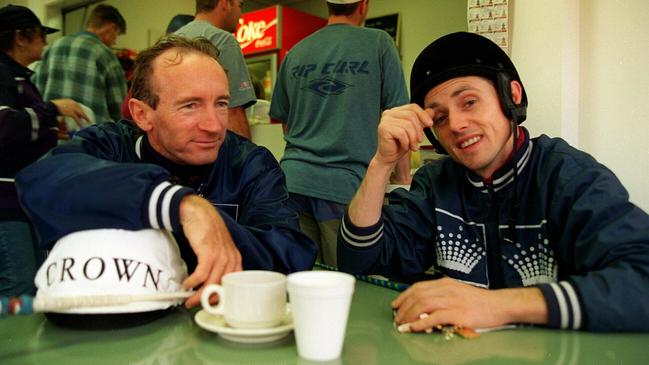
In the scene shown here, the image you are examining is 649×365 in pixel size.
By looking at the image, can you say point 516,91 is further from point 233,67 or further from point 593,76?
point 233,67

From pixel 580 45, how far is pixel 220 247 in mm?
1406

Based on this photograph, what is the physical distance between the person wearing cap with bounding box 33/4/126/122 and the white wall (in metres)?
2.55

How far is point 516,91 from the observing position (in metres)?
1.33

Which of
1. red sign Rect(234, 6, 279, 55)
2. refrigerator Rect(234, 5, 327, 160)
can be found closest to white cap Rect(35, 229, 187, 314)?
refrigerator Rect(234, 5, 327, 160)

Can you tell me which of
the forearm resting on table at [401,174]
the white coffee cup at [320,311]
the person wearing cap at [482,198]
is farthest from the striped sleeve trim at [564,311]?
the forearm resting on table at [401,174]

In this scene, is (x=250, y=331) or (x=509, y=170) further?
(x=509, y=170)

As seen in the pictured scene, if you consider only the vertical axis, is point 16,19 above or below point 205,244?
above

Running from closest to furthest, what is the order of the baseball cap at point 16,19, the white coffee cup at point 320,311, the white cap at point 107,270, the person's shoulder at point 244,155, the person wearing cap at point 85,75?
the white coffee cup at point 320,311, the white cap at point 107,270, the person's shoulder at point 244,155, the baseball cap at point 16,19, the person wearing cap at point 85,75

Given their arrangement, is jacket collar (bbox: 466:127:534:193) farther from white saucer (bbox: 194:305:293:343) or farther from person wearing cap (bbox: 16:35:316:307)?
white saucer (bbox: 194:305:293:343)

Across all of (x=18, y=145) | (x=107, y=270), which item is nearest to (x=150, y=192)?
(x=107, y=270)

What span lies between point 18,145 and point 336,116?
1226 millimetres

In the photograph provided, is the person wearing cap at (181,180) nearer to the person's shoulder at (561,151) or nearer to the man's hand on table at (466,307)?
the man's hand on table at (466,307)

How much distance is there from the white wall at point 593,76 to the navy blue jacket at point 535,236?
553mm

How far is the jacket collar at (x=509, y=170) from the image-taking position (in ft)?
4.18
